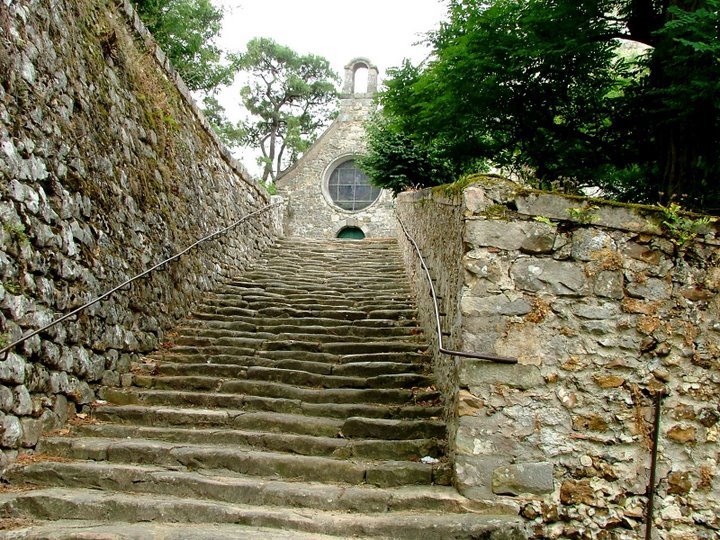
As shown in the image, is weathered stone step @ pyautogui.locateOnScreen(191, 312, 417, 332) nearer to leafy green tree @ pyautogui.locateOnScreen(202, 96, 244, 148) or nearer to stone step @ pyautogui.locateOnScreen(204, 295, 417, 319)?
stone step @ pyautogui.locateOnScreen(204, 295, 417, 319)

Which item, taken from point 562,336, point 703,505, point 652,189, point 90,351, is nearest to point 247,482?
point 90,351

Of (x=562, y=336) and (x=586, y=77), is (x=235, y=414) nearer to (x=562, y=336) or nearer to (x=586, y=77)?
(x=562, y=336)

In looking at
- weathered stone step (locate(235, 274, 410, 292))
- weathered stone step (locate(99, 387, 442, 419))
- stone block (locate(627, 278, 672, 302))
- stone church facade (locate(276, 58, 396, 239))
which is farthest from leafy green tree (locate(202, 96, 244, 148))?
stone block (locate(627, 278, 672, 302))

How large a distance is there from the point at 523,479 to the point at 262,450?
1961mm

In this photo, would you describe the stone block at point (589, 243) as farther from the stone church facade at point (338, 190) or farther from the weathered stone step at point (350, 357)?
the stone church facade at point (338, 190)

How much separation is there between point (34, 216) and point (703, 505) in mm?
4938

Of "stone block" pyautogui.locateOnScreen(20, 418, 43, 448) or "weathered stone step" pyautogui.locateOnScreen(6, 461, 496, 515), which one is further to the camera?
"stone block" pyautogui.locateOnScreen(20, 418, 43, 448)

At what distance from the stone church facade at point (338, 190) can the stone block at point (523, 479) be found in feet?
47.8

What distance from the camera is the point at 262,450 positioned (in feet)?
14.5

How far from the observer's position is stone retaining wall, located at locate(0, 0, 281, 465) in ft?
13.1

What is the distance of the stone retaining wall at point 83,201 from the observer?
13.1 feet

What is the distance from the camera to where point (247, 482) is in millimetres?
3916

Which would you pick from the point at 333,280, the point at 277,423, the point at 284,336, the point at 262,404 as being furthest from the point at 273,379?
the point at 333,280

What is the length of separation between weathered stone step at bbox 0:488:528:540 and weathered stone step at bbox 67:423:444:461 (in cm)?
67
